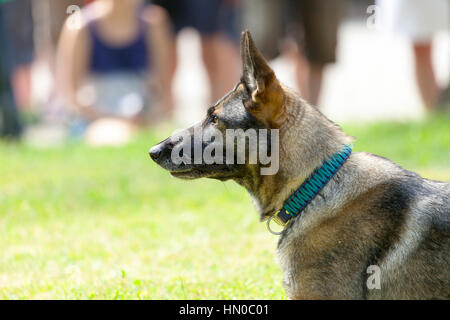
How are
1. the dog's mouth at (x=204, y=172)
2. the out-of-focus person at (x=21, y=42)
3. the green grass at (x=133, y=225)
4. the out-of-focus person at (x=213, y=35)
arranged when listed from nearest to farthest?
the dog's mouth at (x=204, y=172)
the green grass at (x=133, y=225)
the out-of-focus person at (x=213, y=35)
the out-of-focus person at (x=21, y=42)

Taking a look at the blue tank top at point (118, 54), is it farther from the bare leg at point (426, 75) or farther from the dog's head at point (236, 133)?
the dog's head at point (236, 133)

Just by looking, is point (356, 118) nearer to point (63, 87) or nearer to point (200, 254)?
point (63, 87)

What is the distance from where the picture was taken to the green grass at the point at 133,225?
427cm

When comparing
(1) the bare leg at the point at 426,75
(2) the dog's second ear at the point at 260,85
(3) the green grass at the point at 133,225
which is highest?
(2) the dog's second ear at the point at 260,85

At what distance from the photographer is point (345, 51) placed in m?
14.8

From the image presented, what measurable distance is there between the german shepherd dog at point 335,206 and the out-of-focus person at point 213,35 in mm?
5309

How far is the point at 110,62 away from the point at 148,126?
884 millimetres

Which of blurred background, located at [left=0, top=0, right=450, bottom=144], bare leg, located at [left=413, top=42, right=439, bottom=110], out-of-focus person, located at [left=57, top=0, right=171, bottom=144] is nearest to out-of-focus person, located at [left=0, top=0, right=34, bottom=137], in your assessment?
blurred background, located at [left=0, top=0, right=450, bottom=144]

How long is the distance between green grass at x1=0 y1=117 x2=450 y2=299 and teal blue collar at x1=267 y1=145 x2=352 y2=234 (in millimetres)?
668

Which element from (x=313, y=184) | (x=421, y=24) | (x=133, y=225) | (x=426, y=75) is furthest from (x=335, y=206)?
(x=426, y=75)

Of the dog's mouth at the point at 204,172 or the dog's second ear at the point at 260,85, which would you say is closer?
the dog's second ear at the point at 260,85

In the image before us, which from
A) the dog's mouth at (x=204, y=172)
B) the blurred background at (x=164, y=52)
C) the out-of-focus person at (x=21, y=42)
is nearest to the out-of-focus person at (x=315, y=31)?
the blurred background at (x=164, y=52)

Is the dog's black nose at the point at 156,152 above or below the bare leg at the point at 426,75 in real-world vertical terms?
above
